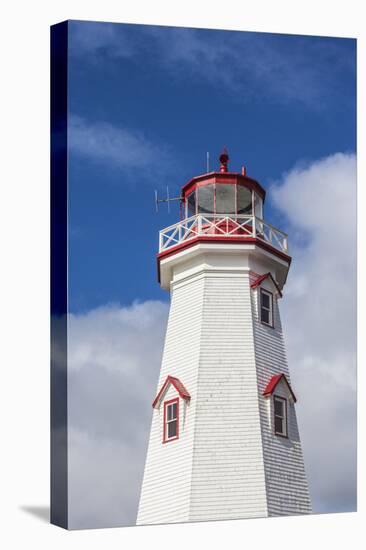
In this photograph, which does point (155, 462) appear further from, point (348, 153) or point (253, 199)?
point (348, 153)

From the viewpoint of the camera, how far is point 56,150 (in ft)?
59.6

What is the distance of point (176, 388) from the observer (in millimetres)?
19375

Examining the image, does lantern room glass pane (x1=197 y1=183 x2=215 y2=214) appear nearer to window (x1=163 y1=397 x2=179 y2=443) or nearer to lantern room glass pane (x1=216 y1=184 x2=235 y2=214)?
lantern room glass pane (x1=216 y1=184 x2=235 y2=214)

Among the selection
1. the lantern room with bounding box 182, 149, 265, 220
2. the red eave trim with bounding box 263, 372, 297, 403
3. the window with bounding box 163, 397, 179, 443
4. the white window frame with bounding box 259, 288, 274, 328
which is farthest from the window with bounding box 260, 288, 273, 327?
the window with bounding box 163, 397, 179, 443

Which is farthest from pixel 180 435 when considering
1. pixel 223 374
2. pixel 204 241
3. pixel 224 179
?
pixel 224 179

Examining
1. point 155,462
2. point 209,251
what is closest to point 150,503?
point 155,462

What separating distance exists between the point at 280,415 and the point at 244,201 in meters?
3.44

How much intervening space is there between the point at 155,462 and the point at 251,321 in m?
2.60

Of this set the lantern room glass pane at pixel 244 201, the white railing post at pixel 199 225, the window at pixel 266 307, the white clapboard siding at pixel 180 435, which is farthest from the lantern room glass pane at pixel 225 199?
the window at pixel 266 307

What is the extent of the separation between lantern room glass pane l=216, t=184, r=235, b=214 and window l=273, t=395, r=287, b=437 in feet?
10.2

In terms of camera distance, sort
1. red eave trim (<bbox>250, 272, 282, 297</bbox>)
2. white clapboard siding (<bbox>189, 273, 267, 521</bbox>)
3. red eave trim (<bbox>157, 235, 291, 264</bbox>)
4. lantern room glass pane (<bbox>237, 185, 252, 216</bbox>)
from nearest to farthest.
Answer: white clapboard siding (<bbox>189, 273, 267, 521</bbox>) → red eave trim (<bbox>157, 235, 291, 264</bbox>) → red eave trim (<bbox>250, 272, 282, 297</bbox>) → lantern room glass pane (<bbox>237, 185, 252, 216</bbox>)

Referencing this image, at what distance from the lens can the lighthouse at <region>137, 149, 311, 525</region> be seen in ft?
61.4

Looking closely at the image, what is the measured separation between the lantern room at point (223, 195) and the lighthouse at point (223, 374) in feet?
0.05

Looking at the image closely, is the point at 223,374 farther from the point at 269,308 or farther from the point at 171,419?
A: the point at 269,308
